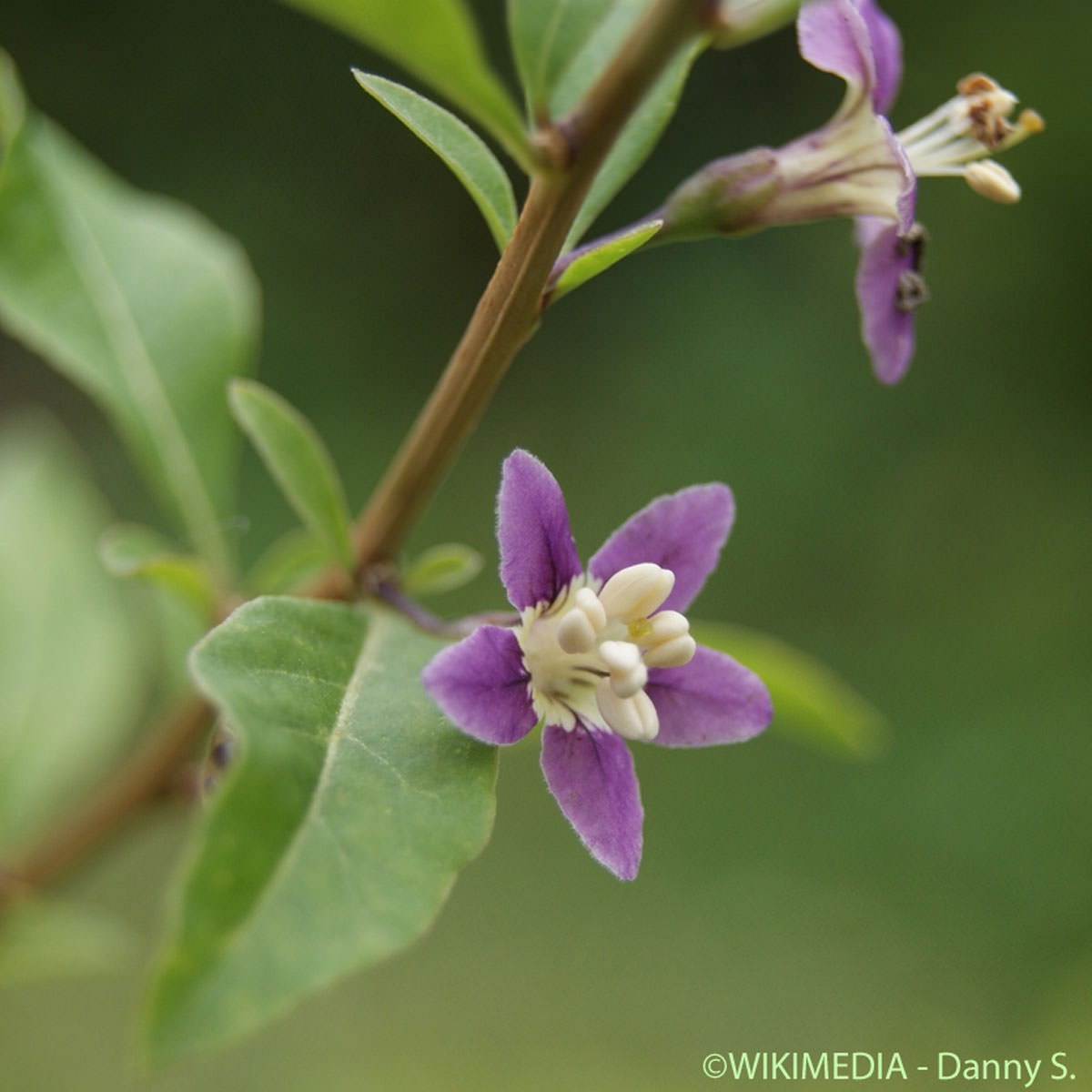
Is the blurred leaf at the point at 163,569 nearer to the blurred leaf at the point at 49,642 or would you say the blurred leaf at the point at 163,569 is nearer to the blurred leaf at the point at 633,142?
the blurred leaf at the point at 633,142

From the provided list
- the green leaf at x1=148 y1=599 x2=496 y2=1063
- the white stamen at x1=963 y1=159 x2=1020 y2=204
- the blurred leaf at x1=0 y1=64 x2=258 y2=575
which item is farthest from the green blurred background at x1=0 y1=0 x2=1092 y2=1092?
the white stamen at x1=963 y1=159 x2=1020 y2=204

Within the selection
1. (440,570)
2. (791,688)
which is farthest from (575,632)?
(791,688)

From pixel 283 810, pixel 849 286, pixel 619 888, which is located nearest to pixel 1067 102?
pixel 849 286

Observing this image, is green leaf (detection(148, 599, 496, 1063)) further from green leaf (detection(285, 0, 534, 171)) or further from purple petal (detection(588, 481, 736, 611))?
green leaf (detection(285, 0, 534, 171))

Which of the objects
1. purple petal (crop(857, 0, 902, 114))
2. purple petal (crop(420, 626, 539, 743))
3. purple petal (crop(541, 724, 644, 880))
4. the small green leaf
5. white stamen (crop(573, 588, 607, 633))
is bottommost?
purple petal (crop(541, 724, 644, 880))

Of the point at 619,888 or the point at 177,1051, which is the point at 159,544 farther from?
the point at 619,888

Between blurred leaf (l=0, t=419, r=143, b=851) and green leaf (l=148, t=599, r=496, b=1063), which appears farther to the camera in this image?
blurred leaf (l=0, t=419, r=143, b=851)

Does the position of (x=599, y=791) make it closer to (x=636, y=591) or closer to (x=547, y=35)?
(x=636, y=591)
